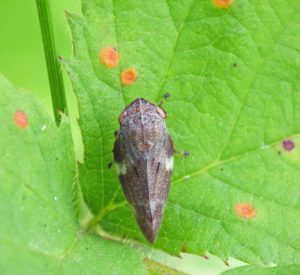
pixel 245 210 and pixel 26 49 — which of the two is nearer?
pixel 245 210

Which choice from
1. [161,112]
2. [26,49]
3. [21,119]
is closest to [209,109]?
[161,112]

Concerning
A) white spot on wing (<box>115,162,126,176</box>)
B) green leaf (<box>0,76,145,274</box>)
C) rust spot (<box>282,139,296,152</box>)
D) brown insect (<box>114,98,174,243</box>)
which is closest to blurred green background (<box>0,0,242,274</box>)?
brown insect (<box>114,98,174,243</box>)

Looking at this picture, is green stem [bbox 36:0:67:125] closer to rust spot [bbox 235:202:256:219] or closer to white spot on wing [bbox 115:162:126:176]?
white spot on wing [bbox 115:162:126:176]

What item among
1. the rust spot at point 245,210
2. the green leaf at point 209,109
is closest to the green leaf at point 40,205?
the green leaf at point 209,109

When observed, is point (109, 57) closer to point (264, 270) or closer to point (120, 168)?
point (120, 168)

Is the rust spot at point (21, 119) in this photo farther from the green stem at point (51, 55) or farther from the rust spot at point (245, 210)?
the rust spot at point (245, 210)

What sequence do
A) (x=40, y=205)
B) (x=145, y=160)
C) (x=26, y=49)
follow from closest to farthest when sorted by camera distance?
1. (x=40, y=205)
2. (x=145, y=160)
3. (x=26, y=49)

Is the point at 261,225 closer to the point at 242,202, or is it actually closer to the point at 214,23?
the point at 242,202
